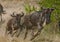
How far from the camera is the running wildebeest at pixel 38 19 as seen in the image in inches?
328

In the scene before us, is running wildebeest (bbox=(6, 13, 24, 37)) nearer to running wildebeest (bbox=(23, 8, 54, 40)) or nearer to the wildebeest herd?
the wildebeest herd

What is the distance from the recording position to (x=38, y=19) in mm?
8406

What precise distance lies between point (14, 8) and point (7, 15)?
721mm

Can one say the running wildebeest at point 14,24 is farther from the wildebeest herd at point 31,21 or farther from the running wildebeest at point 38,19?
the running wildebeest at point 38,19

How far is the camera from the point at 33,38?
8.38 m

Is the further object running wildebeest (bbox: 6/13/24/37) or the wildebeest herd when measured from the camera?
running wildebeest (bbox: 6/13/24/37)

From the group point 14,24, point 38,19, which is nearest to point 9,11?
Result: point 14,24

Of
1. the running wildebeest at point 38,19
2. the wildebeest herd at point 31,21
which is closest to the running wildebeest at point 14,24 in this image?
the wildebeest herd at point 31,21

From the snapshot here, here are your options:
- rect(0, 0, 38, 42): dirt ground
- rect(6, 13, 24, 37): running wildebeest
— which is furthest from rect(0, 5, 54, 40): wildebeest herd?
rect(0, 0, 38, 42): dirt ground

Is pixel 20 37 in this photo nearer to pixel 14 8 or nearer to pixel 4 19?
pixel 4 19

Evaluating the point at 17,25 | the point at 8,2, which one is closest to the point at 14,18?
the point at 17,25

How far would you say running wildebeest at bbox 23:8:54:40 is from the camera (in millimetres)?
8320

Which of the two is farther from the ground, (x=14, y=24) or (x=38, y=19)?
(x=38, y=19)

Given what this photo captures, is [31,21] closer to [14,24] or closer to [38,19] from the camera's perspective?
[38,19]
